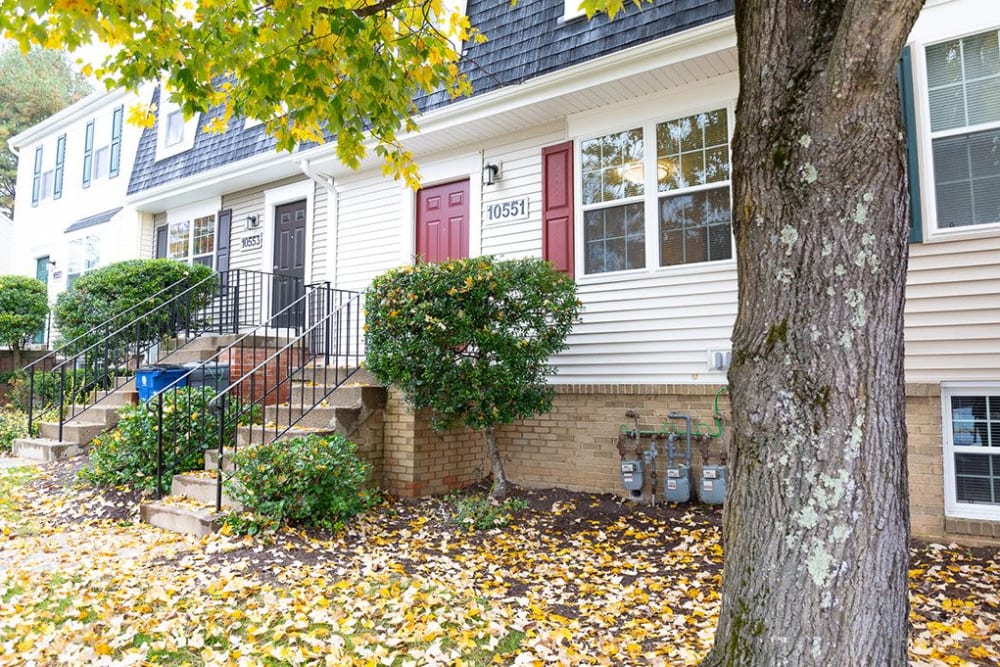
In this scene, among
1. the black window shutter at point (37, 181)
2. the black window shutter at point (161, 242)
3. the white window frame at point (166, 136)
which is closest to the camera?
the white window frame at point (166, 136)

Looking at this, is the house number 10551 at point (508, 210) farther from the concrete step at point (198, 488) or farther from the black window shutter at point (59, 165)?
the black window shutter at point (59, 165)

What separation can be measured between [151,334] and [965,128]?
Answer: 31.2ft

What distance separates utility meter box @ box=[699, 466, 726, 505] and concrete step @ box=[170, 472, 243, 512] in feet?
13.0

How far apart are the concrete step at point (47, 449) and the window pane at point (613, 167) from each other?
6.35 m

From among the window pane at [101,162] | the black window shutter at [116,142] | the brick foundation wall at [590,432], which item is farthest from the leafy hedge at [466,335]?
the window pane at [101,162]

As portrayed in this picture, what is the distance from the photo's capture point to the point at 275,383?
26.0 ft

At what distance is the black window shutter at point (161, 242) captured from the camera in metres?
12.1

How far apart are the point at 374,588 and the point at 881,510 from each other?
297cm

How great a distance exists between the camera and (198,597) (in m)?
3.91

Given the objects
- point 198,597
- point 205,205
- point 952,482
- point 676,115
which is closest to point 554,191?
point 676,115

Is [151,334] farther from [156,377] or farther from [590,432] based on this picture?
[590,432]

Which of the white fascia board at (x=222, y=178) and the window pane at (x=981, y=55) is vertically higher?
the white fascia board at (x=222, y=178)

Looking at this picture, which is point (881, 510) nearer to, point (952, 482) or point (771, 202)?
point (771, 202)

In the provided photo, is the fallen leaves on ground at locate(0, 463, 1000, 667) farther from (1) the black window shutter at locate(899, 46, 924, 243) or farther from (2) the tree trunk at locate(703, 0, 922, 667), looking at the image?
(1) the black window shutter at locate(899, 46, 924, 243)
